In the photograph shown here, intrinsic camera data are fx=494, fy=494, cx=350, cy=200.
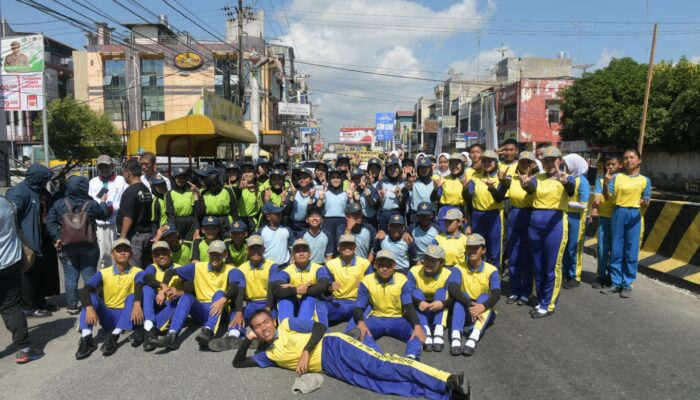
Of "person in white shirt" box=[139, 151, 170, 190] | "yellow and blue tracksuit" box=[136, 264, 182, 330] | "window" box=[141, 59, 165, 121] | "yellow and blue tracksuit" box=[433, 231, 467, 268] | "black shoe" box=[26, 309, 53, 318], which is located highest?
"window" box=[141, 59, 165, 121]

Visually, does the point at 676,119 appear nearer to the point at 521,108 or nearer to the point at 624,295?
the point at 521,108

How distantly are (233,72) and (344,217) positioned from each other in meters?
46.1

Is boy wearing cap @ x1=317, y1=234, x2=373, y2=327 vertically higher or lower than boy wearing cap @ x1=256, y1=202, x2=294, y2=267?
lower

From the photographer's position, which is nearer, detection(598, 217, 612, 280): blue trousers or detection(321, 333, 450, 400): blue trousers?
detection(321, 333, 450, 400): blue trousers

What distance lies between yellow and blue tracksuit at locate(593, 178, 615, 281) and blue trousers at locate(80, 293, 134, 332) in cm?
612

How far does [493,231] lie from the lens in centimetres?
664

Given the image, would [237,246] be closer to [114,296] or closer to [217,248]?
[217,248]

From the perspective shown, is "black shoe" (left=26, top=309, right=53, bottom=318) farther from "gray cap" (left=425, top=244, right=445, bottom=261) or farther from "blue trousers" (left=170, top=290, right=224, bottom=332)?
"gray cap" (left=425, top=244, right=445, bottom=261)

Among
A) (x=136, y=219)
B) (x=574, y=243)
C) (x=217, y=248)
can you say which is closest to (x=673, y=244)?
(x=574, y=243)

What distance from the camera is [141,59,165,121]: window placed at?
168 feet

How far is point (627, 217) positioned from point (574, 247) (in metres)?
0.83

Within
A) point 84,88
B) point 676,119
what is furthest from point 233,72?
point 676,119

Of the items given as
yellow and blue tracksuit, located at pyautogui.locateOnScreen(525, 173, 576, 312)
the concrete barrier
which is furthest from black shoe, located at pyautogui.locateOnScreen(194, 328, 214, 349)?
the concrete barrier

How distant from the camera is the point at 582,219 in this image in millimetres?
7230
